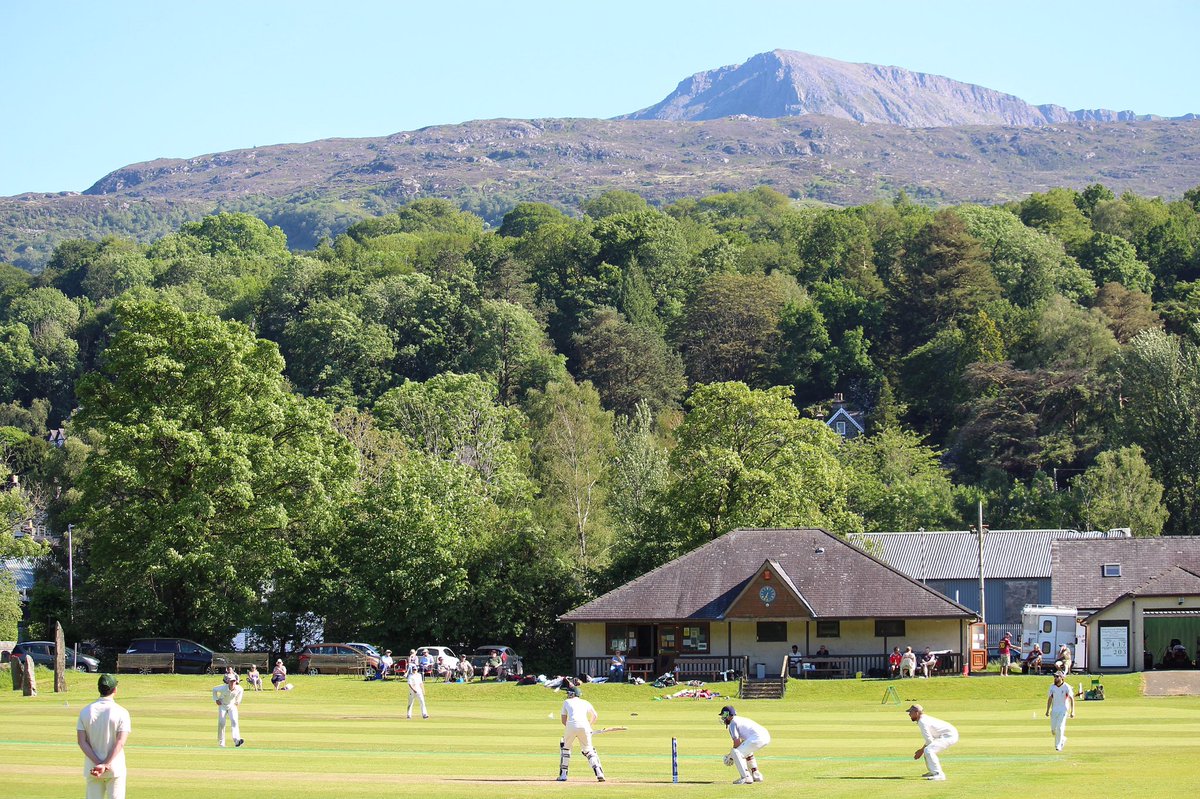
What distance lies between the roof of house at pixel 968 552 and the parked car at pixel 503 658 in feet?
75.6

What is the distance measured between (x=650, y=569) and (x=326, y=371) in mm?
57767

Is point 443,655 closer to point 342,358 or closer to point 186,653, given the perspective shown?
point 186,653

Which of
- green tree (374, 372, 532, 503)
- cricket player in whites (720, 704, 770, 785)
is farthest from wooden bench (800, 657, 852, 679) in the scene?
green tree (374, 372, 532, 503)

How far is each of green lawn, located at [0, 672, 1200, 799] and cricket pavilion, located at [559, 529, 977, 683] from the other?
5411 millimetres

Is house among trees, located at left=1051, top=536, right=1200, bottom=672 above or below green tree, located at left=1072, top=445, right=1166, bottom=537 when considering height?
below

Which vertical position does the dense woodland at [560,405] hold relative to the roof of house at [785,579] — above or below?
above

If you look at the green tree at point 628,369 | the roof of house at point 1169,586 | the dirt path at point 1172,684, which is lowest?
the dirt path at point 1172,684

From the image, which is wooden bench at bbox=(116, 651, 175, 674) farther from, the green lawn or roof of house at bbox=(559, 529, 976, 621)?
roof of house at bbox=(559, 529, 976, 621)

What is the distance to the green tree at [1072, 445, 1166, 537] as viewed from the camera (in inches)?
3546

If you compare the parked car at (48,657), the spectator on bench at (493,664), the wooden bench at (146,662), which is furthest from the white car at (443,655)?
the parked car at (48,657)

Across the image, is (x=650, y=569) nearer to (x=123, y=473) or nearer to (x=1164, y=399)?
(x=123, y=473)

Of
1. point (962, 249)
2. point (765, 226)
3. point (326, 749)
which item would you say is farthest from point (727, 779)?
point (765, 226)

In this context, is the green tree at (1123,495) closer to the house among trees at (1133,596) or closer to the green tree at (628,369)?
the house among trees at (1133,596)

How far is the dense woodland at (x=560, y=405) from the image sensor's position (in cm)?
6569
